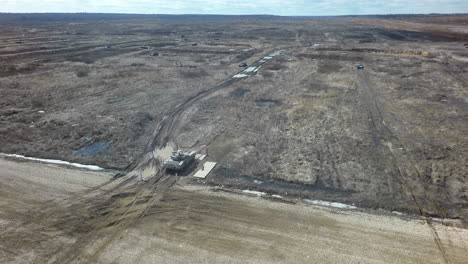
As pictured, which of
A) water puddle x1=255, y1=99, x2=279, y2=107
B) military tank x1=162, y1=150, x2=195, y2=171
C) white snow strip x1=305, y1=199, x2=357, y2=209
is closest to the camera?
white snow strip x1=305, y1=199, x2=357, y2=209

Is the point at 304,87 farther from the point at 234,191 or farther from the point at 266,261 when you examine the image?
the point at 266,261

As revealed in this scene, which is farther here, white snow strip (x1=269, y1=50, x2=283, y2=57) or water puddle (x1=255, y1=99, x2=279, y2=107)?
white snow strip (x1=269, y1=50, x2=283, y2=57)

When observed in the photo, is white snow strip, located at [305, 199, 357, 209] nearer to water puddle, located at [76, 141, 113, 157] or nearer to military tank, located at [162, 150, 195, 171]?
military tank, located at [162, 150, 195, 171]

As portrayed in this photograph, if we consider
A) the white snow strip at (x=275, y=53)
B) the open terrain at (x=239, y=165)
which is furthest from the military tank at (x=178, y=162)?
the white snow strip at (x=275, y=53)

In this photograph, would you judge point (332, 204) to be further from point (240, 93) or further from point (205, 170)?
point (240, 93)

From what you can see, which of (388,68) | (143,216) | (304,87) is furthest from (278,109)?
(388,68)

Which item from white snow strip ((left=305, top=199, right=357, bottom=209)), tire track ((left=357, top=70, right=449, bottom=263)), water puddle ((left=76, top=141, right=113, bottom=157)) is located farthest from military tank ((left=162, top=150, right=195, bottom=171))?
tire track ((left=357, top=70, right=449, bottom=263))
